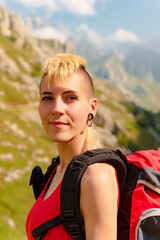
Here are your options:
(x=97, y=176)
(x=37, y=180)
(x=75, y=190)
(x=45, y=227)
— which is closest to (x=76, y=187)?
(x=75, y=190)

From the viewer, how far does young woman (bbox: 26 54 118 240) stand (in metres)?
3.63

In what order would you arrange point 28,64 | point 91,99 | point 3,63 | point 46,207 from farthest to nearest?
1. point 28,64
2. point 3,63
3. point 91,99
4. point 46,207

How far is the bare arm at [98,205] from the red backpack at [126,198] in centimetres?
16

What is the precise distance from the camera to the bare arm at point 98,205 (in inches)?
142

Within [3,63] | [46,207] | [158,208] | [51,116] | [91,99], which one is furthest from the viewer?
[3,63]

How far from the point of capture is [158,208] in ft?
13.0

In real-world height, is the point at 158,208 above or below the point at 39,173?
below

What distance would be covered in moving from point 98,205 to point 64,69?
8.92 feet

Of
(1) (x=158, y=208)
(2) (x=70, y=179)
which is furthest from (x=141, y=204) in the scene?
(2) (x=70, y=179)

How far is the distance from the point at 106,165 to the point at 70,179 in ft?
2.11

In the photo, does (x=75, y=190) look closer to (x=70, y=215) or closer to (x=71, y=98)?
(x=70, y=215)

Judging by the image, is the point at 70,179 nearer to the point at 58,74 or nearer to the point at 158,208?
the point at 158,208

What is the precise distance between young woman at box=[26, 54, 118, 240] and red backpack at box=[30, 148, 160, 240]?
13 cm

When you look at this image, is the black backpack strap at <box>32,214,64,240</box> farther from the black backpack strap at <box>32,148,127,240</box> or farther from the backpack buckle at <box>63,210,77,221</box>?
the backpack buckle at <box>63,210,77,221</box>
